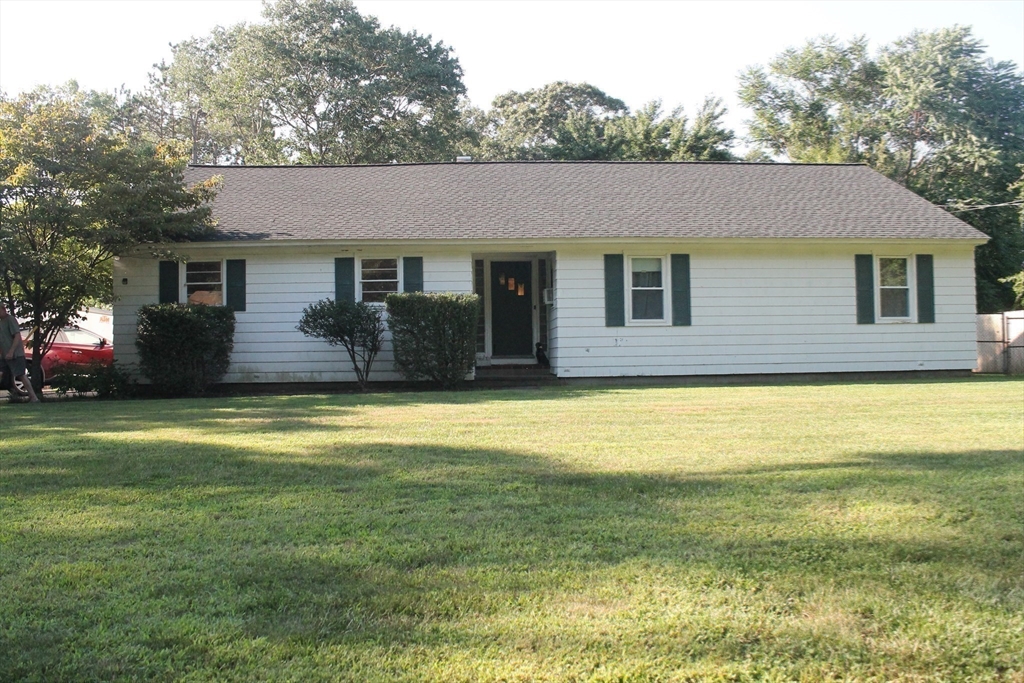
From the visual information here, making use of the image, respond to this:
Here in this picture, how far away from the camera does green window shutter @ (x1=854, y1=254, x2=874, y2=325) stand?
53.6ft

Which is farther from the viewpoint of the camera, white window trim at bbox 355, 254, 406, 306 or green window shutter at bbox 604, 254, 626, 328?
green window shutter at bbox 604, 254, 626, 328

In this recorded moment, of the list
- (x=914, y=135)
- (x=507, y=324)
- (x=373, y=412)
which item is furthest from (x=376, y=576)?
(x=914, y=135)

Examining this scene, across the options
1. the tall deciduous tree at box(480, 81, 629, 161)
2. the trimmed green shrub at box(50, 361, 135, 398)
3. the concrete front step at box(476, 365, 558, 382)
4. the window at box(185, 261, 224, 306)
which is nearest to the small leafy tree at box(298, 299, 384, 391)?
the window at box(185, 261, 224, 306)

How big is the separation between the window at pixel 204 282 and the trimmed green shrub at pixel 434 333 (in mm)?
3468

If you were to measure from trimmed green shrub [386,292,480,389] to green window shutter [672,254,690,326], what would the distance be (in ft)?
12.7

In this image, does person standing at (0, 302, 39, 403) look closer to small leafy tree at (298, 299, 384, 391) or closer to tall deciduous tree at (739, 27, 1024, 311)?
small leafy tree at (298, 299, 384, 391)

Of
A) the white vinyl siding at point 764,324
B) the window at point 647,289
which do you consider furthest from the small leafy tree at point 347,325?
the window at point 647,289

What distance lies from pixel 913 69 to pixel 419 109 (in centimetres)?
1955

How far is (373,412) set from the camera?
9.74 m

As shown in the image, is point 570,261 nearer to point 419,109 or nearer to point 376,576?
point 376,576

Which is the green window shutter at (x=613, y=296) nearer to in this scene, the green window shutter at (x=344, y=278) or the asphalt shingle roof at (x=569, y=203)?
the asphalt shingle roof at (x=569, y=203)

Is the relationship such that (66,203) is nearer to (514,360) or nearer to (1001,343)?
(514,360)

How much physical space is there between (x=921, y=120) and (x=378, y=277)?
23270 mm

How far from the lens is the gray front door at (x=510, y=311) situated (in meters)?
17.7
